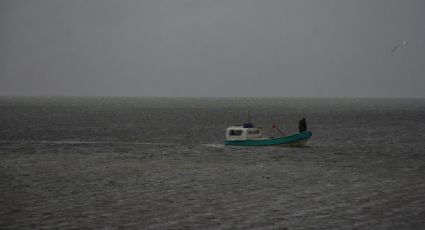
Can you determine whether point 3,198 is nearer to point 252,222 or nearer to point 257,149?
point 252,222

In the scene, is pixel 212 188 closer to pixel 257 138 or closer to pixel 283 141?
pixel 283 141

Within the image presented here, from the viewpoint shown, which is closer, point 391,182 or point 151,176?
point 391,182

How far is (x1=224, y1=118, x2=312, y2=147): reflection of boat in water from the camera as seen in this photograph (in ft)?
197

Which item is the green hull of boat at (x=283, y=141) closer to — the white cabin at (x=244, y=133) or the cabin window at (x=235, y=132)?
the white cabin at (x=244, y=133)

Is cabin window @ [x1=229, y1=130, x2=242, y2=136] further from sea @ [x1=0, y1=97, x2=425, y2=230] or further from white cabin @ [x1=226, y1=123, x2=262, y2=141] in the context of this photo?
sea @ [x1=0, y1=97, x2=425, y2=230]

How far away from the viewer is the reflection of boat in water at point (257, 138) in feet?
197

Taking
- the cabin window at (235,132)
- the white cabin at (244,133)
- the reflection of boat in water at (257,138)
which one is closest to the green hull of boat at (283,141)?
the reflection of boat in water at (257,138)

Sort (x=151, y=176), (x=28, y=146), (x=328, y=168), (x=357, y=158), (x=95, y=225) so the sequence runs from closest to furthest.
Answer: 1. (x=95, y=225)
2. (x=151, y=176)
3. (x=328, y=168)
4. (x=357, y=158)
5. (x=28, y=146)

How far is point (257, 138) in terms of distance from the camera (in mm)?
62125

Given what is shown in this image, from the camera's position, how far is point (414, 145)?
68250 millimetres

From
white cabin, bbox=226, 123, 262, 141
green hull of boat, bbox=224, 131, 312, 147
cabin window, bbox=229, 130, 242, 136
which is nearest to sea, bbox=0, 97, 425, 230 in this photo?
green hull of boat, bbox=224, 131, 312, 147

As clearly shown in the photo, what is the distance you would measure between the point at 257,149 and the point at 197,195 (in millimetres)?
28480

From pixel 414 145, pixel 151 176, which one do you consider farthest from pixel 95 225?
pixel 414 145

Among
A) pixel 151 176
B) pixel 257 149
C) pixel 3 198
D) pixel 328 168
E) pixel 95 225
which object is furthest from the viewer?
pixel 257 149
